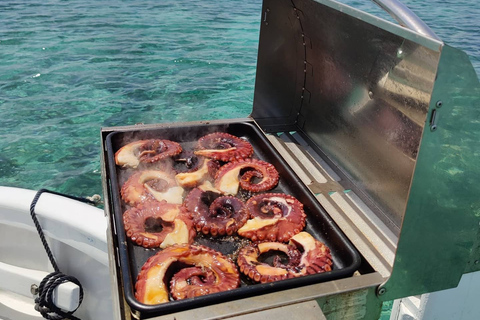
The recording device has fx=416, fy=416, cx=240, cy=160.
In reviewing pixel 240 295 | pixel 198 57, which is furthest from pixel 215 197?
pixel 198 57

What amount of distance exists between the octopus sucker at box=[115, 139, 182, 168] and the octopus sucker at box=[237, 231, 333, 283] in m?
1.04

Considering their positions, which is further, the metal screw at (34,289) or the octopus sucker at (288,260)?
the metal screw at (34,289)

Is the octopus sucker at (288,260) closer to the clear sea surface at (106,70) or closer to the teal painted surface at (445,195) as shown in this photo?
the teal painted surface at (445,195)

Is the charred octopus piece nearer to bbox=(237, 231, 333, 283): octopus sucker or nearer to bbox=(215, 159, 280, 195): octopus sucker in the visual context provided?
bbox=(215, 159, 280, 195): octopus sucker

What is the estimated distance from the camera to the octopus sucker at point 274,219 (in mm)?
2355

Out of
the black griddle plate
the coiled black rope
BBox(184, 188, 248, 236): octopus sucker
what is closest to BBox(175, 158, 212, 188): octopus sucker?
BBox(184, 188, 248, 236): octopus sucker

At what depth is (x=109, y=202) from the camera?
2.41 m

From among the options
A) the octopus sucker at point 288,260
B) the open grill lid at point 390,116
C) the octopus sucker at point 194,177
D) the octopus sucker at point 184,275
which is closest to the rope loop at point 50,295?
the octopus sucker at point 194,177

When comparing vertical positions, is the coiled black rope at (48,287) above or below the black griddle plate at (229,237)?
below

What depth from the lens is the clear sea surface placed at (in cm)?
751

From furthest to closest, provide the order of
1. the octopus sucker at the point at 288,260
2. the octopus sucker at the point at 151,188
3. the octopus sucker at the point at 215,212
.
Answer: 1. the octopus sucker at the point at 151,188
2. the octopus sucker at the point at 215,212
3. the octopus sucker at the point at 288,260

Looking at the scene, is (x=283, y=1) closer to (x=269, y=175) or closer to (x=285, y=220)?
(x=269, y=175)

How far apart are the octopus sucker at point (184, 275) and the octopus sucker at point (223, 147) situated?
1.00m

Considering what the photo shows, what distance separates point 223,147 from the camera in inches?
123
